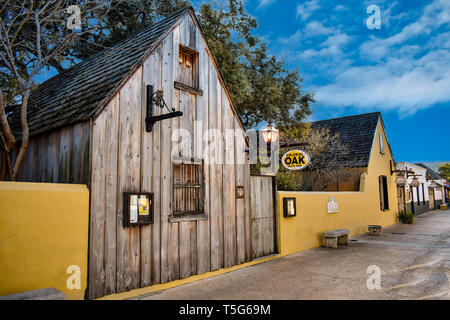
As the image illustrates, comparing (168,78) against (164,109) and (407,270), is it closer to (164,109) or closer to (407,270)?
(164,109)

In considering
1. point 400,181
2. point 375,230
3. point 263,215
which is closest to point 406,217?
point 400,181

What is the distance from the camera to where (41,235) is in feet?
13.2

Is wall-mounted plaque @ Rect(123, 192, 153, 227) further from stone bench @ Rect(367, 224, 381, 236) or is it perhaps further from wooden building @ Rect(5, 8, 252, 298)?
stone bench @ Rect(367, 224, 381, 236)

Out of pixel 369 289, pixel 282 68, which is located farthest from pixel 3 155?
pixel 282 68

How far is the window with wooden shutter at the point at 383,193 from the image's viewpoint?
1735 centimetres

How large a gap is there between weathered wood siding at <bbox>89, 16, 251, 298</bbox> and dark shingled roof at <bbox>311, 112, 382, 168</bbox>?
10485mm

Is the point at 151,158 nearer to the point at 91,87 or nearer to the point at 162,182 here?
the point at 162,182

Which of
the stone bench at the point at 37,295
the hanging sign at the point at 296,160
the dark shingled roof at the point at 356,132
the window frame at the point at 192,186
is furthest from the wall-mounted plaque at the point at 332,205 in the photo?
the stone bench at the point at 37,295

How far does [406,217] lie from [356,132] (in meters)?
5.98

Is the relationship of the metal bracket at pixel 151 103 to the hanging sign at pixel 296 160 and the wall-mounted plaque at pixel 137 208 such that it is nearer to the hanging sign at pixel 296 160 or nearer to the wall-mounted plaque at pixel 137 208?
the wall-mounted plaque at pixel 137 208

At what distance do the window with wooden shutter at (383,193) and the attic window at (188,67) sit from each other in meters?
14.2

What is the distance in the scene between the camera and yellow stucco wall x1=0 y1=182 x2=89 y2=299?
3.74 m

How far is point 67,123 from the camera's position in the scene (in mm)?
5227

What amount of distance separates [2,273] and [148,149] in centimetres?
276
